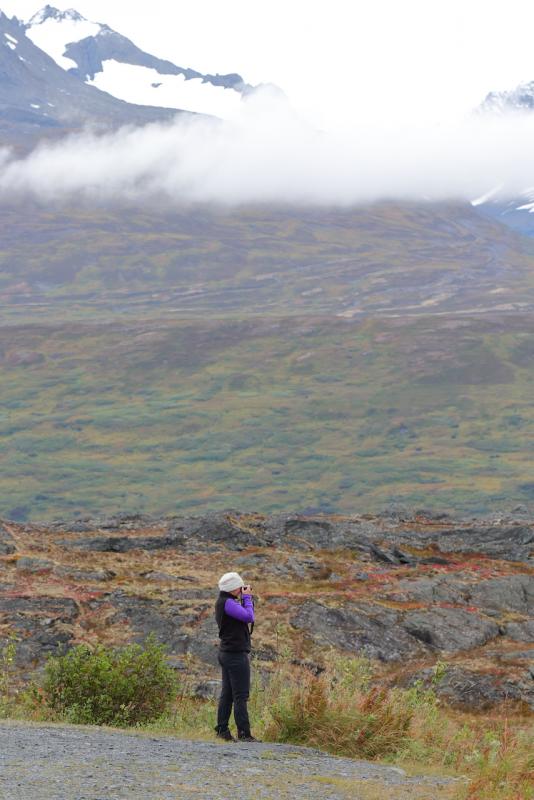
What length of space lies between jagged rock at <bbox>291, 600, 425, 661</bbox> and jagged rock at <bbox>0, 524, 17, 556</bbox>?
14.1m

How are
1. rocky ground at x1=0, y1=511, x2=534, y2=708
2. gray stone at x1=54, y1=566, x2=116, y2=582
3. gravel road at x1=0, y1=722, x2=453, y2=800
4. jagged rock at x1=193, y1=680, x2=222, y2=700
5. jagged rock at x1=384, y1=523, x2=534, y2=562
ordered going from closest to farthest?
gravel road at x1=0, y1=722, x2=453, y2=800, jagged rock at x1=193, y1=680, x2=222, y2=700, rocky ground at x1=0, y1=511, x2=534, y2=708, gray stone at x1=54, y1=566, x2=116, y2=582, jagged rock at x1=384, y1=523, x2=534, y2=562

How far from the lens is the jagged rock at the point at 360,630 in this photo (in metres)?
33.1

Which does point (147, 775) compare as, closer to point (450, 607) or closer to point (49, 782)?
point (49, 782)

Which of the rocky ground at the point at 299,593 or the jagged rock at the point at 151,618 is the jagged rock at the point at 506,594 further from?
the jagged rock at the point at 151,618

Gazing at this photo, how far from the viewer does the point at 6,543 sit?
1721 inches

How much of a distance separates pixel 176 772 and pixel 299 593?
977 inches

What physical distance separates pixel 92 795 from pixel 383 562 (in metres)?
34.4

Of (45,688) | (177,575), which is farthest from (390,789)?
(177,575)

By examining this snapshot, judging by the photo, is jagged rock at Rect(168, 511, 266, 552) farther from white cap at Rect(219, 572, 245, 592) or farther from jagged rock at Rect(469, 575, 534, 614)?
white cap at Rect(219, 572, 245, 592)

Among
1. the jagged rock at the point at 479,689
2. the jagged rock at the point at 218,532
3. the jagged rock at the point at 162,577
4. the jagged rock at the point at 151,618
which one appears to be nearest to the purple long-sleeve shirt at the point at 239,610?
the jagged rock at the point at 479,689

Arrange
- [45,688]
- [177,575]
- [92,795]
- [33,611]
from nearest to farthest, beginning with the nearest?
1. [92,795]
2. [45,688]
3. [33,611]
4. [177,575]

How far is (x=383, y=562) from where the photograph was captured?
4522 cm

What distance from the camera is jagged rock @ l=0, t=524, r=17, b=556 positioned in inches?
1673

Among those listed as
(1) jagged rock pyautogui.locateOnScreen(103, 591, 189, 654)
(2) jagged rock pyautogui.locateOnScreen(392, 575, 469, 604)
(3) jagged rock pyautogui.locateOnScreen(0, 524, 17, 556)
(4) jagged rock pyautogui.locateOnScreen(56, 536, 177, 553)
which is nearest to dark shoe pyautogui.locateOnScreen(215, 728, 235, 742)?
(1) jagged rock pyautogui.locateOnScreen(103, 591, 189, 654)
